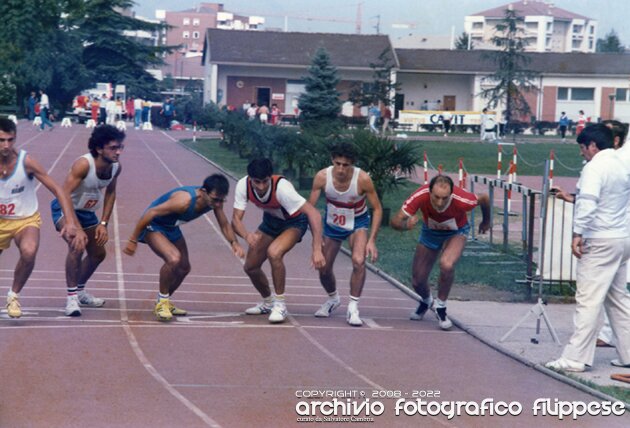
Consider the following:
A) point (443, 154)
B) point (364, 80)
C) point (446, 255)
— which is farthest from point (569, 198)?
point (364, 80)

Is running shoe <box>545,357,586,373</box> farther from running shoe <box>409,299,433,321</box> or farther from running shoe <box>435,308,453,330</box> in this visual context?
running shoe <box>409,299,433,321</box>

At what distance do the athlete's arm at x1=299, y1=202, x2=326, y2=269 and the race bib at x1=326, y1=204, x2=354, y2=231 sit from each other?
52 cm

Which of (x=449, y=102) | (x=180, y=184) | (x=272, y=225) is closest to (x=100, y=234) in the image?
(x=272, y=225)

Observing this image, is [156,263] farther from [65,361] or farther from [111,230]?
[65,361]

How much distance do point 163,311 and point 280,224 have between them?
148 cm

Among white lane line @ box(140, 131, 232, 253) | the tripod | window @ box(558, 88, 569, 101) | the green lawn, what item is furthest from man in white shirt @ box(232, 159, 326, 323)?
window @ box(558, 88, 569, 101)

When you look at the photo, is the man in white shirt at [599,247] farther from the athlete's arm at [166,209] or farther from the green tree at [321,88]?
the green tree at [321,88]

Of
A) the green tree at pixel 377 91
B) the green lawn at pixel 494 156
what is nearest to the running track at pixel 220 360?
the green lawn at pixel 494 156

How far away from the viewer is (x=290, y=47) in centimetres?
7612

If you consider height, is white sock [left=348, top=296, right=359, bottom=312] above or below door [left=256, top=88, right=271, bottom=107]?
below

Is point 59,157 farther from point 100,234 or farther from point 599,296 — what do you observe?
point 599,296

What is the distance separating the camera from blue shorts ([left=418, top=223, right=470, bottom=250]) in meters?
10.9

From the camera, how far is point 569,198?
9.73m

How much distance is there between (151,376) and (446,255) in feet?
12.1
